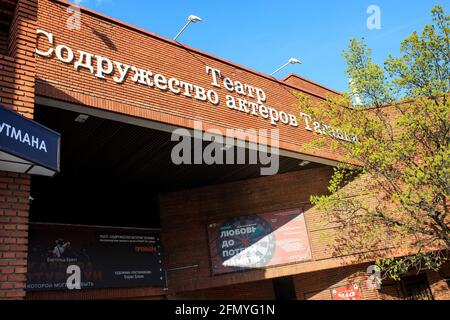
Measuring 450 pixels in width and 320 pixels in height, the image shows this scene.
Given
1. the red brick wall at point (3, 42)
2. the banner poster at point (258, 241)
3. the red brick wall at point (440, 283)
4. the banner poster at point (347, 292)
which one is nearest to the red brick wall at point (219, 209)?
the banner poster at point (258, 241)

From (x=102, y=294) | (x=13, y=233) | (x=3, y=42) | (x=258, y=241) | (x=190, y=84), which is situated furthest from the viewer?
(x=258, y=241)

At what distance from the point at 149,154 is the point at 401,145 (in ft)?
24.3

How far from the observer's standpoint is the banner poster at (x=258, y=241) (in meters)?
15.0

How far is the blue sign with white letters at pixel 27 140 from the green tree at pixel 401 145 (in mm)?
8689

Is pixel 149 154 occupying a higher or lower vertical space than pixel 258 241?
higher

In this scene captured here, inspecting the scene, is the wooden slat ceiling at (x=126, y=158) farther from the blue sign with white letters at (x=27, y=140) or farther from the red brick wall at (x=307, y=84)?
the red brick wall at (x=307, y=84)

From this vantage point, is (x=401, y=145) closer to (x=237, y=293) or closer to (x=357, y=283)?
(x=357, y=283)

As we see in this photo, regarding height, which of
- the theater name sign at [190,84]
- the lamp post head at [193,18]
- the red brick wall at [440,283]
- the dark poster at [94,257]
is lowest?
the red brick wall at [440,283]

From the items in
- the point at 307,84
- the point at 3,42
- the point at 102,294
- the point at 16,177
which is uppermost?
the point at 307,84

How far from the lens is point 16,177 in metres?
6.55

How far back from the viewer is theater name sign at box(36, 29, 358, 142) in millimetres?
8973

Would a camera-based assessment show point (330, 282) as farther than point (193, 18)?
Yes

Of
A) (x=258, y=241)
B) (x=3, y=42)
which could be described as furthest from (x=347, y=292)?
(x=3, y=42)
